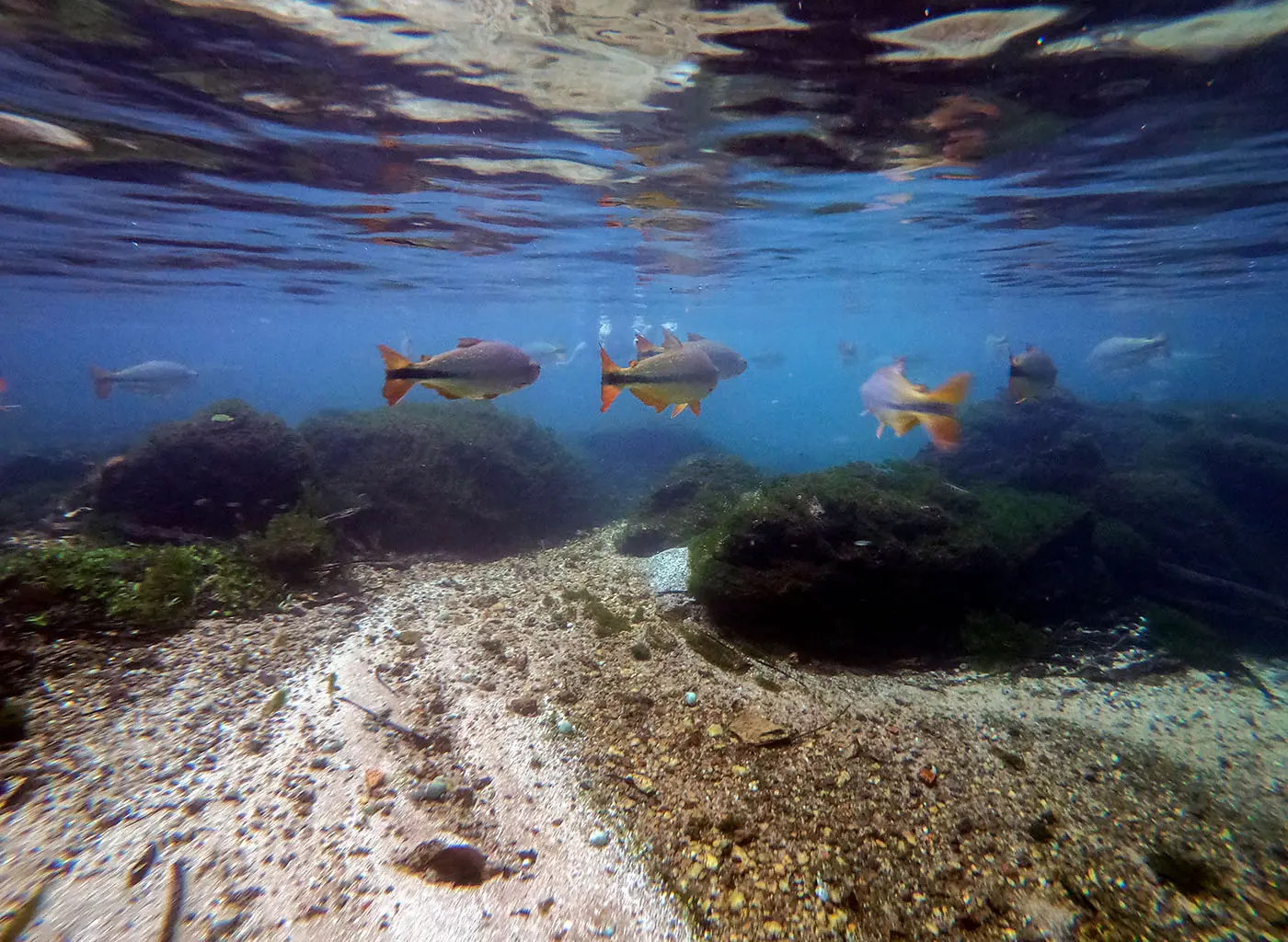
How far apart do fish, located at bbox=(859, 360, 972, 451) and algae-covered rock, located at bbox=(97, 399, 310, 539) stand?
8795mm

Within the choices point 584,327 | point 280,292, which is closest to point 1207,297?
point 584,327

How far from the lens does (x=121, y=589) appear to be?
5004 millimetres

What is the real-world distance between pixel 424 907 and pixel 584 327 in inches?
2314

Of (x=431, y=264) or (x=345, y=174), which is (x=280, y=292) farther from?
(x=345, y=174)

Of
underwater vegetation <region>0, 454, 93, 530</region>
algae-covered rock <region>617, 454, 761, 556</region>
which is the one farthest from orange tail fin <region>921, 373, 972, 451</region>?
underwater vegetation <region>0, 454, 93, 530</region>

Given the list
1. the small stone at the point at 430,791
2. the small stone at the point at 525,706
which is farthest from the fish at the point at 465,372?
the small stone at the point at 430,791

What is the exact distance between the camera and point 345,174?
40.3 feet

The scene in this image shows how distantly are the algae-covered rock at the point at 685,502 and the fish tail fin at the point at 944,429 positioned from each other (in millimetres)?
4089

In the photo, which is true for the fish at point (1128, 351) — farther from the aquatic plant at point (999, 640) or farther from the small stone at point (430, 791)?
the small stone at point (430, 791)

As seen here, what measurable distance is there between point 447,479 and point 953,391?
28.6ft

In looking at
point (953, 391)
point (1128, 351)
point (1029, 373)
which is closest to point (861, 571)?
point (953, 391)

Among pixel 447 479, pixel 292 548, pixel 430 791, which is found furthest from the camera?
pixel 447 479

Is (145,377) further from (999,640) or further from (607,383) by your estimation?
(999,640)

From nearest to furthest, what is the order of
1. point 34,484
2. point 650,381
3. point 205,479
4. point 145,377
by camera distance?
point 650,381 < point 205,479 < point 145,377 < point 34,484
